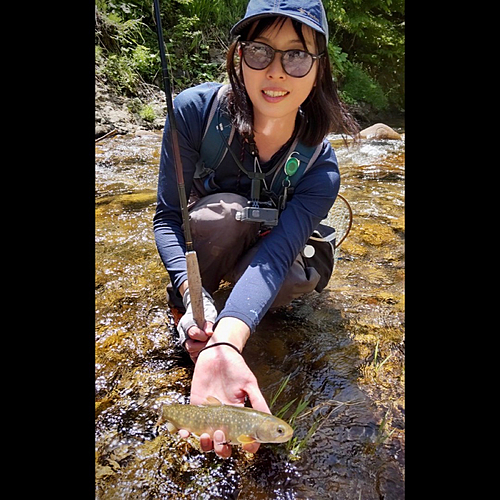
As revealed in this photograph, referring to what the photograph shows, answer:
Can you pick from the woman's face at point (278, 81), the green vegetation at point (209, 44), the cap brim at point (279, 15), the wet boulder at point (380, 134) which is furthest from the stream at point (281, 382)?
the green vegetation at point (209, 44)

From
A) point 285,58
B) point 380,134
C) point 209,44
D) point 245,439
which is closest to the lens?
point 245,439

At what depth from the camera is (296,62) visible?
2.09m

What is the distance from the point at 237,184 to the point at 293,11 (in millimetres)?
970

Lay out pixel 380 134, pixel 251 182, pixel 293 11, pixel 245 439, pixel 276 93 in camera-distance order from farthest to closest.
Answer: pixel 380 134, pixel 251 182, pixel 276 93, pixel 293 11, pixel 245 439

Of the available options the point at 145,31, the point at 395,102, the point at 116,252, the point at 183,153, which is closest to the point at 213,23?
the point at 145,31

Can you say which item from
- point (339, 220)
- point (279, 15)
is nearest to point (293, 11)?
point (279, 15)

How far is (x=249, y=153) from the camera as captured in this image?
8.04 ft

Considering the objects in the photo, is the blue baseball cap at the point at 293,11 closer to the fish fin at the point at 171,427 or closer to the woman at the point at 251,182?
the woman at the point at 251,182

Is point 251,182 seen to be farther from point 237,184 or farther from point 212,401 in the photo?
point 212,401

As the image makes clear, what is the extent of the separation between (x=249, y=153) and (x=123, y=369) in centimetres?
135

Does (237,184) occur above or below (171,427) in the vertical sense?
above

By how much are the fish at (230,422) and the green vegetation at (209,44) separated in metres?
8.39

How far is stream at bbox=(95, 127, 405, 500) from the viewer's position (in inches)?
66.8

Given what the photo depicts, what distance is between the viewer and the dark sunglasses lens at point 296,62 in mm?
2076
